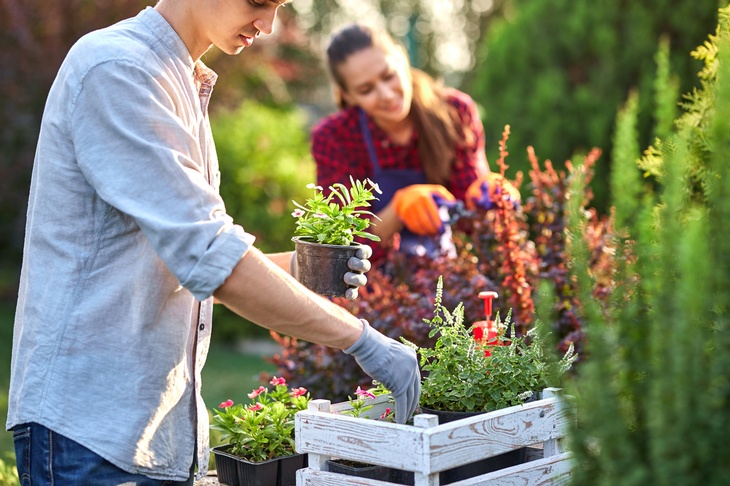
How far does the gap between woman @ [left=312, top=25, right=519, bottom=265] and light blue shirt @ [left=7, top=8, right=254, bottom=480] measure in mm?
2067

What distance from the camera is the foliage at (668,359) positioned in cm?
Answer: 117

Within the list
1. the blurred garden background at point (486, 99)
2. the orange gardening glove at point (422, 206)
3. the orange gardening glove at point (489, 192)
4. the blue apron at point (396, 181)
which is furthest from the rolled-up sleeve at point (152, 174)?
the blurred garden background at point (486, 99)

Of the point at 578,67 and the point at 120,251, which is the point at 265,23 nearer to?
the point at 120,251

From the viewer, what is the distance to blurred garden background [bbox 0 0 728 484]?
6.56 meters

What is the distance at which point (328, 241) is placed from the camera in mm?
2186

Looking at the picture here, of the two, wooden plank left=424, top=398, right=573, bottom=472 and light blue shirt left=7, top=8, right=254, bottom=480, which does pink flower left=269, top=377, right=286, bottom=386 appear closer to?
light blue shirt left=7, top=8, right=254, bottom=480

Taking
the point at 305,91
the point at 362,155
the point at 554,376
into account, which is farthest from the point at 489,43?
the point at 305,91

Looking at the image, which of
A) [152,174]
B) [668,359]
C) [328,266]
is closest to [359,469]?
[328,266]

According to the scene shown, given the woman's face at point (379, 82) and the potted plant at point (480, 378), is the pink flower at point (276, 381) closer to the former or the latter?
the potted plant at point (480, 378)

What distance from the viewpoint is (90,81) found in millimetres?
1737

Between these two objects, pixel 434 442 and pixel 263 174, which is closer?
pixel 434 442

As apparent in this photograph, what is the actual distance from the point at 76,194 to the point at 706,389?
4.01 feet

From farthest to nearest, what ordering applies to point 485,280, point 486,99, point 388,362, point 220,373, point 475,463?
point 486,99, point 220,373, point 485,280, point 475,463, point 388,362

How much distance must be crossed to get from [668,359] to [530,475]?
894 millimetres
